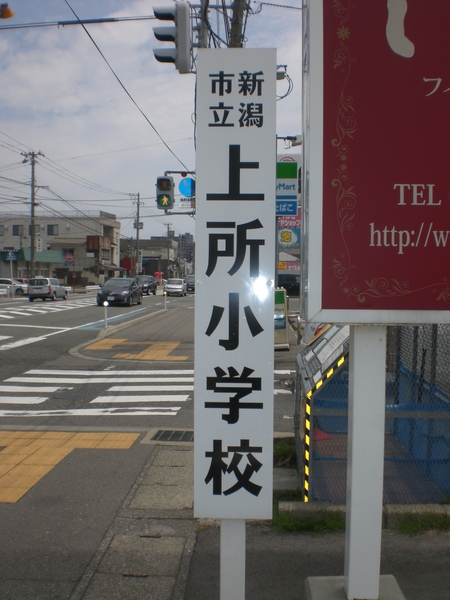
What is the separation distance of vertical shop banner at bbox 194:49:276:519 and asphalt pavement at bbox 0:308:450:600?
100 centimetres

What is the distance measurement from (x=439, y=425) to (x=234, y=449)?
2508mm

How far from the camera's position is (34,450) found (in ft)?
20.6

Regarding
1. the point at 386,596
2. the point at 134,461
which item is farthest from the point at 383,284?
the point at 134,461

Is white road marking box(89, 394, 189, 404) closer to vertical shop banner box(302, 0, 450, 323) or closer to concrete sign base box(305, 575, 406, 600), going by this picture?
concrete sign base box(305, 575, 406, 600)

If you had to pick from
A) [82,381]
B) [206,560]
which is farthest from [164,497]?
[82,381]

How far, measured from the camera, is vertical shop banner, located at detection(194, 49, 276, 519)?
2.88m

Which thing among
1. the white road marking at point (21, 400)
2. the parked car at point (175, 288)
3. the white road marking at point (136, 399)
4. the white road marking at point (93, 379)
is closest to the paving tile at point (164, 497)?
the white road marking at point (136, 399)

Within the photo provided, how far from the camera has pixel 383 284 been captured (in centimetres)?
284

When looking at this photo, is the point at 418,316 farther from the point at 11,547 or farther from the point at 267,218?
the point at 11,547

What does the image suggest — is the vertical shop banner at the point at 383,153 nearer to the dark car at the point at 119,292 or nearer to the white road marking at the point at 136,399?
the white road marking at the point at 136,399

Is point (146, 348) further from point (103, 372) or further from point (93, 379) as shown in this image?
point (93, 379)

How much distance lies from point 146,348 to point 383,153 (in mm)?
12558

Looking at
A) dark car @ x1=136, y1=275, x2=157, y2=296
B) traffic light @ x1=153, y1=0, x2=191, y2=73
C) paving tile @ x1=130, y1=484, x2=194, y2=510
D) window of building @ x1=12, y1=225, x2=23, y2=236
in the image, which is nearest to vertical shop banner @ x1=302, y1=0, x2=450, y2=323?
paving tile @ x1=130, y1=484, x2=194, y2=510

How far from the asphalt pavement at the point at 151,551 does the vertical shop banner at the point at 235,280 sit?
39.3 inches
